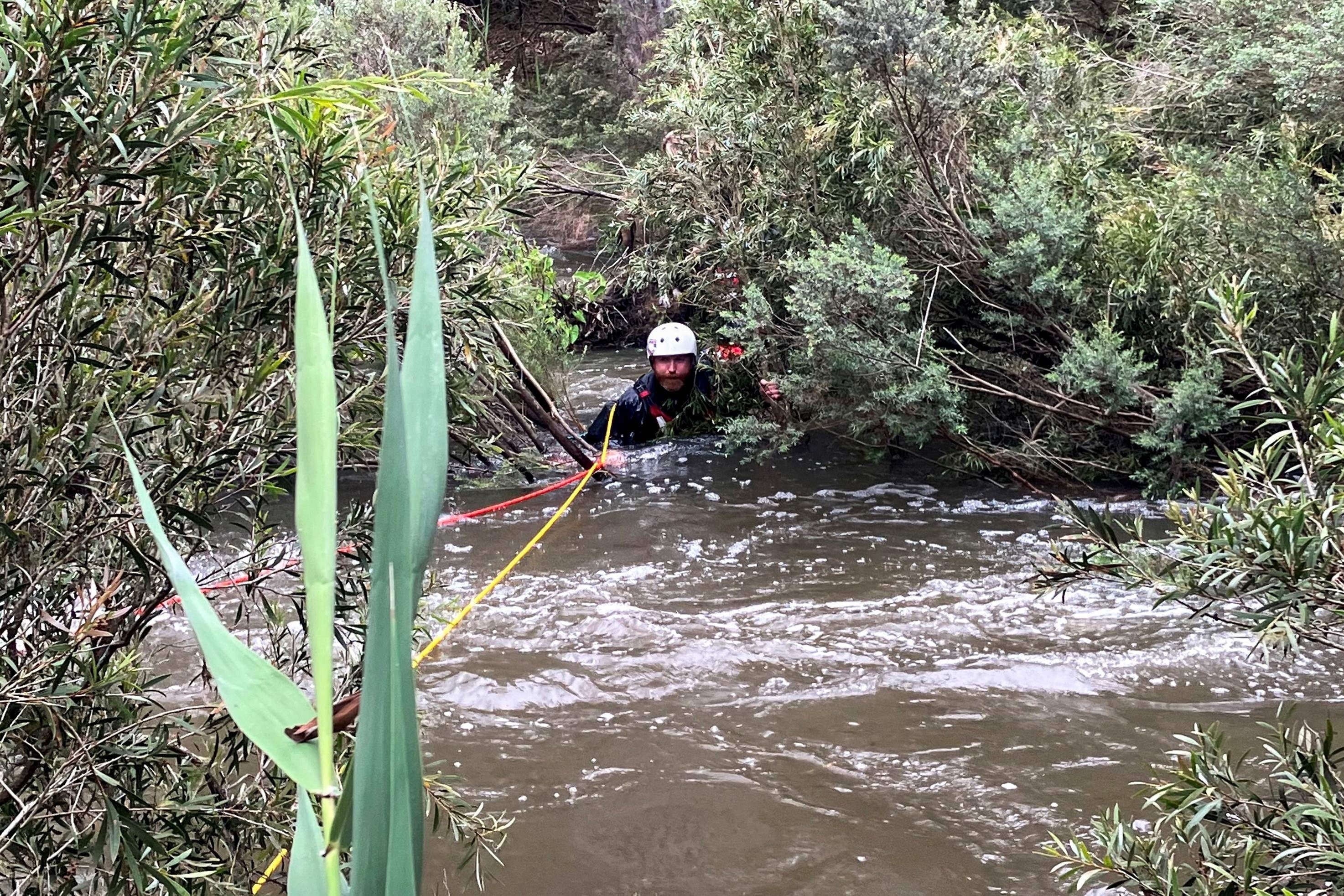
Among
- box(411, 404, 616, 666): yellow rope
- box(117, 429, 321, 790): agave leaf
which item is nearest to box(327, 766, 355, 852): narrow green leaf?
box(117, 429, 321, 790): agave leaf

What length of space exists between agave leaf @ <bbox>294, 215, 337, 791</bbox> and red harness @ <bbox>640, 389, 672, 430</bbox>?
8.41 meters

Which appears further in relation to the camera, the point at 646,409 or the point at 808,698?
the point at 646,409

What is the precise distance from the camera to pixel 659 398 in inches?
353

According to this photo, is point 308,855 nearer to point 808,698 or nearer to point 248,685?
point 248,685

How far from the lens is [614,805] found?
3.77m

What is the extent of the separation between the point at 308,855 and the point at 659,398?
331 inches

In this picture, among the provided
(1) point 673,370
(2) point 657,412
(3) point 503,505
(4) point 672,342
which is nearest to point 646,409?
(2) point 657,412

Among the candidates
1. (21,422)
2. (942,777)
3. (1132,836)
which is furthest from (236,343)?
(942,777)

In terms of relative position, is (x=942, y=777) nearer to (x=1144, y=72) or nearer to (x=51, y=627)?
(x=51, y=627)

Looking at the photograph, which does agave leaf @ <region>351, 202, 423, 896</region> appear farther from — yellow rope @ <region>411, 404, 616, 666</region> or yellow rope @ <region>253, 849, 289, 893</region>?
yellow rope @ <region>411, 404, 616, 666</region>

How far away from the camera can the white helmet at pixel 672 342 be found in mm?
8430

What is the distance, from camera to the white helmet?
8.43m

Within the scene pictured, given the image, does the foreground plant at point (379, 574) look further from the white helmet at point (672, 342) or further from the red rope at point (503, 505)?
the white helmet at point (672, 342)

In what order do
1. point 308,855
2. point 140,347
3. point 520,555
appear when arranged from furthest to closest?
point 520,555 < point 140,347 < point 308,855
